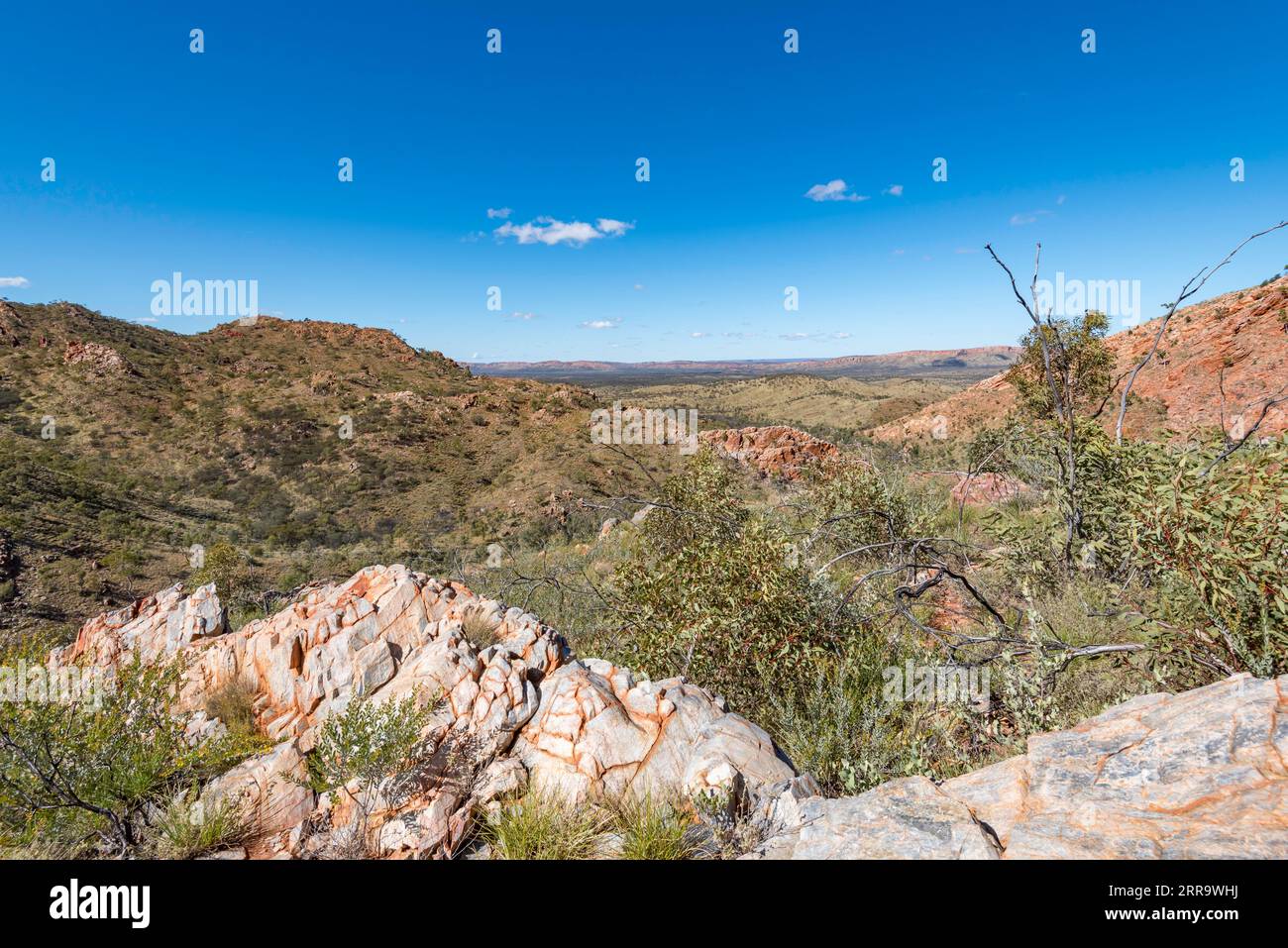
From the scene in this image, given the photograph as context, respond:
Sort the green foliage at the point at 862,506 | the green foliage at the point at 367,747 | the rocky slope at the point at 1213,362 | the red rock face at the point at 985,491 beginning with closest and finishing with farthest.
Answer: the green foliage at the point at 367,747 < the green foliage at the point at 862,506 < the red rock face at the point at 985,491 < the rocky slope at the point at 1213,362

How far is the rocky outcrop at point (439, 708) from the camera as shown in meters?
3.60

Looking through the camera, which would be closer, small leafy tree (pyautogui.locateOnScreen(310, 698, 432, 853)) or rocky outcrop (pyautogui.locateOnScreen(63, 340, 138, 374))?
small leafy tree (pyautogui.locateOnScreen(310, 698, 432, 853))

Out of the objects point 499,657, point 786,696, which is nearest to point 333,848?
point 499,657

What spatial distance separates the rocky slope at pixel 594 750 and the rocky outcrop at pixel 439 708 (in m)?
0.01

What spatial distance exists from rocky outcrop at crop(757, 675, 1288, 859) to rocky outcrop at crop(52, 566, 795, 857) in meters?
0.99

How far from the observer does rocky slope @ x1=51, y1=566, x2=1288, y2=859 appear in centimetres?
217

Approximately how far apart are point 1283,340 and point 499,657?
36.0 metres

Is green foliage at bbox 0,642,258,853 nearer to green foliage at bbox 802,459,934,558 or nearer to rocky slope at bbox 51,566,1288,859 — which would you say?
rocky slope at bbox 51,566,1288,859

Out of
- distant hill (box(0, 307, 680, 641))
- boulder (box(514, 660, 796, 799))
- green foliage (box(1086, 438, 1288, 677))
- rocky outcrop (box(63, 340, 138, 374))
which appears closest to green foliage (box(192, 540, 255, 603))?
distant hill (box(0, 307, 680, 641))

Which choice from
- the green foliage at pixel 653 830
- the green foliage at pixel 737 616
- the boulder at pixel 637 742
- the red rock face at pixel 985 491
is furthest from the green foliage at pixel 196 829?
the red rock face at pixel 985 491

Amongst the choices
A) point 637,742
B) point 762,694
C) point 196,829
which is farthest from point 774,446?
point 196,829

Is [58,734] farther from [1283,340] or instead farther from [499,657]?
[1283,340]

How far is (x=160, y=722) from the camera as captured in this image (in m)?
4.04

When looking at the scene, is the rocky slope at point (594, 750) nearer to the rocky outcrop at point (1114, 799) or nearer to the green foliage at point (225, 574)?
the rocky outcrop at point (1114, 799)
